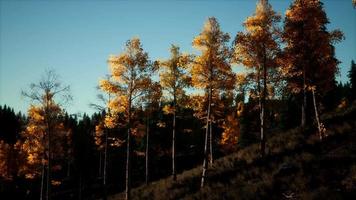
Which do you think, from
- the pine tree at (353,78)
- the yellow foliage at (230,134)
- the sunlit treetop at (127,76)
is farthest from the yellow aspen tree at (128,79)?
the pine tree at (353,78)

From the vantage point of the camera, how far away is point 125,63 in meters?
23.6

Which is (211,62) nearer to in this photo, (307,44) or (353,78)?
(307,44)

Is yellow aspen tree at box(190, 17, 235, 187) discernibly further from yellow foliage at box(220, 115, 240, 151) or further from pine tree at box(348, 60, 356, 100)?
pine tree at box(348, 60, 356, 100)

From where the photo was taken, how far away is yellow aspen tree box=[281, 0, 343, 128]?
85.5ft

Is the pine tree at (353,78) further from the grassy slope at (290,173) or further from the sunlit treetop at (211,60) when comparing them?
the sunlit treetop at (211,60)

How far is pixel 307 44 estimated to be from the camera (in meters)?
26.5

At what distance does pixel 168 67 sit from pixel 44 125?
11586 mm

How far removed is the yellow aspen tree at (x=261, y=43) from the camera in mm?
24484

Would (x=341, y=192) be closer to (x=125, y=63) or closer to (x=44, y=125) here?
(x=125, y=63)

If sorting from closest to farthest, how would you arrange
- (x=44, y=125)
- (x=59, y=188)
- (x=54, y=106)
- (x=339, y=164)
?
(x=339, y=164) < (x=54, y=106) < (x=44, y=125) < (x=59, y=188)

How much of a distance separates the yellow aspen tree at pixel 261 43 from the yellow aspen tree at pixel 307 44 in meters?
1.77

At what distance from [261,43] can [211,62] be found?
12.5ft

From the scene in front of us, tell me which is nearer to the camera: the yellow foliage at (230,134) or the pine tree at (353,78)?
the yellow foliage at (230,134)

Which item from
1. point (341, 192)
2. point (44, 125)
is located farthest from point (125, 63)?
point (341, 192)
